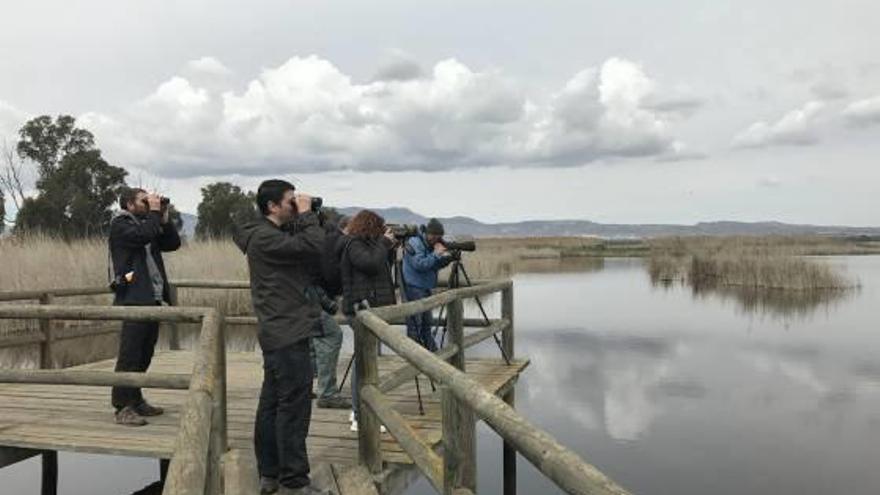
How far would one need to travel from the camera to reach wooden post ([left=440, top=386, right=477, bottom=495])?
3520mm

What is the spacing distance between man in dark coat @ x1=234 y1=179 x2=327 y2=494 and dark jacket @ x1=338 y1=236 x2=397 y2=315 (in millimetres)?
1088

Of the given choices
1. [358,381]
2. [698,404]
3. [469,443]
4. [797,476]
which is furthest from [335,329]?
[698,404]

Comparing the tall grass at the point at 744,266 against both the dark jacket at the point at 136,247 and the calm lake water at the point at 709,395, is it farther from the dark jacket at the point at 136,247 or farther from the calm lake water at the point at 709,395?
the dark jacket at the point at 136,247

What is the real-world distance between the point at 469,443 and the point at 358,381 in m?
1.60

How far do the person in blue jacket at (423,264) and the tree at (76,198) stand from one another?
80.5 feet

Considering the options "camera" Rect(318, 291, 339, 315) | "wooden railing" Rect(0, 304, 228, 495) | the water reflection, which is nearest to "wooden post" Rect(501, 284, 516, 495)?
"camera" Rect(318, 291, 339, 315)

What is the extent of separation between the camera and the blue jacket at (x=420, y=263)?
741cm

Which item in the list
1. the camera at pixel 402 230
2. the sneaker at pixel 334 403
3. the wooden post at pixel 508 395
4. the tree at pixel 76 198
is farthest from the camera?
the tree at pixel 76 198

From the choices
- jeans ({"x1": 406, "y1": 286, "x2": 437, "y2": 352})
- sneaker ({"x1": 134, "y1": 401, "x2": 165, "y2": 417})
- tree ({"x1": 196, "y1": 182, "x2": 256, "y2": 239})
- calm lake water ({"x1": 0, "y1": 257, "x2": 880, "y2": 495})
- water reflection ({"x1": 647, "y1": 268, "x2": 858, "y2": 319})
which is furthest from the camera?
tree ({"x1": 196, "y1": 182, "x2": 256, "y2": 239})

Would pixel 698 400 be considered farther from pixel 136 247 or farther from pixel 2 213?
pixel 2 213

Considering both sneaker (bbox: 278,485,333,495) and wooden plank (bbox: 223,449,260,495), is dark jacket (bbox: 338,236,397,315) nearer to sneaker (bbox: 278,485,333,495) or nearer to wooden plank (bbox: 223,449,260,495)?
wooden plank (bbox: 223,449,260,495)

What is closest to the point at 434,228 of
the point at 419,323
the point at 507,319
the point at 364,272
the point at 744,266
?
the point at 419,323

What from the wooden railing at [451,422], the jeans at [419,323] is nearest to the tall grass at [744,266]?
the jeans at [419,323]

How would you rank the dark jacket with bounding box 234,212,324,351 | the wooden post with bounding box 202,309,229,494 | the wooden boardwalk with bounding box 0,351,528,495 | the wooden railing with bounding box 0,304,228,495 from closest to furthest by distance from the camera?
the wooden railing with bounding box 0,304,228,495 → the wooden post with bounding box 202,309,229,494 → the dark jacket with bounding box 234,212,324,351 → the wooden boardwalk with bounding box 0,351,528,495
